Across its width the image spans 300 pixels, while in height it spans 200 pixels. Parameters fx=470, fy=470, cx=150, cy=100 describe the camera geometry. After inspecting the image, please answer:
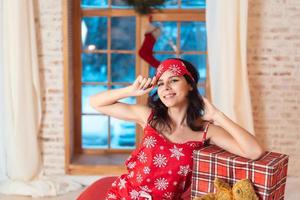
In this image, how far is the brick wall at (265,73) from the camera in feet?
12.9

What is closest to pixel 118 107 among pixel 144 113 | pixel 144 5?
pixel 144 113

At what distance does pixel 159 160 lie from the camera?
2.23m

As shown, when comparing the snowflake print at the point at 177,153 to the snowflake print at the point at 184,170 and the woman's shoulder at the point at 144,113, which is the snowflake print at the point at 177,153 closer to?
the snowflake print at the point at 184,170

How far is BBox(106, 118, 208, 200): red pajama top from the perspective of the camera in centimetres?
223

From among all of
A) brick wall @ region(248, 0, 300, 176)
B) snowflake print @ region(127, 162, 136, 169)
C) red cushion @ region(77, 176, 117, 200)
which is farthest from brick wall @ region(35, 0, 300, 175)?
snowflake print @ region(127, 162, 136, 169)

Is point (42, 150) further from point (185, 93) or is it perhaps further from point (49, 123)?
point (185, 93)

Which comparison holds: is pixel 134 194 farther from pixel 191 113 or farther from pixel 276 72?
pixel 276 72

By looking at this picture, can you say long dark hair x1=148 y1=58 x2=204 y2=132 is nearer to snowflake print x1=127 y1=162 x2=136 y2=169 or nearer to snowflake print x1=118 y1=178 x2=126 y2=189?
snowflake print x1=127 y1=162 x2=136 y2=169

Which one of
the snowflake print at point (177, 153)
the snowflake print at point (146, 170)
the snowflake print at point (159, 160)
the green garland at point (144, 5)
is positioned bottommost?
the snowflake print at point (146, 170)

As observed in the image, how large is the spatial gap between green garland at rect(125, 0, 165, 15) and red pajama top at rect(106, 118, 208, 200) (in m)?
2.09

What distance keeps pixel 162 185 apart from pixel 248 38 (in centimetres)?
211

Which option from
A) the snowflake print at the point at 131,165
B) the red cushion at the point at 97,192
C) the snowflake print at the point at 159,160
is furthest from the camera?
the red cushion at the point at 97,192

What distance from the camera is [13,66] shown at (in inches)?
154

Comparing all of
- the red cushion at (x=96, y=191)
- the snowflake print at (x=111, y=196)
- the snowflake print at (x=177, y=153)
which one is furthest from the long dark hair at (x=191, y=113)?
the red cushion at (x=96, y=191)
